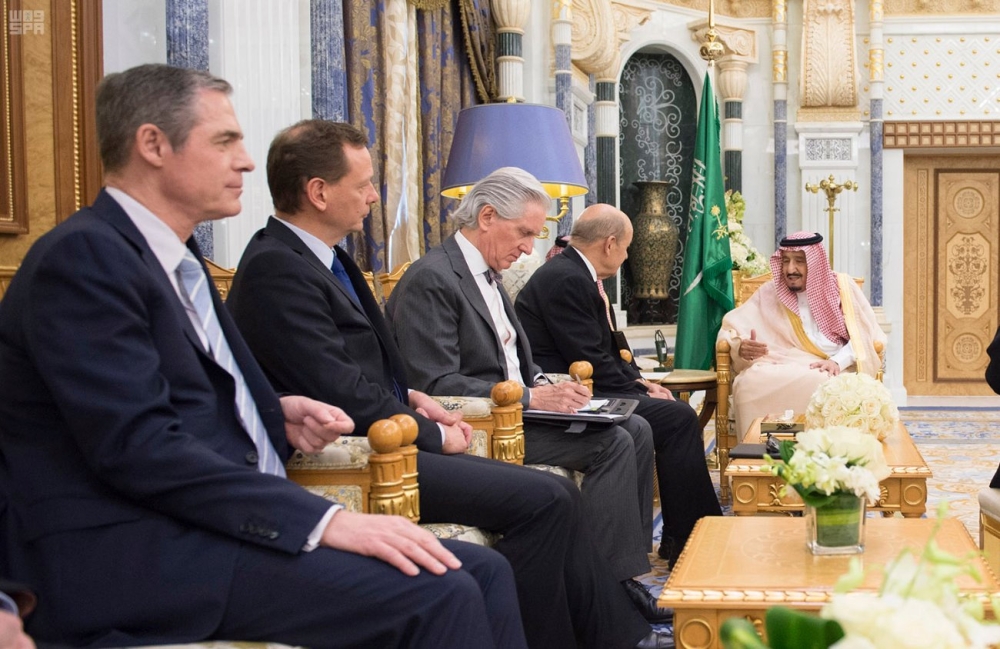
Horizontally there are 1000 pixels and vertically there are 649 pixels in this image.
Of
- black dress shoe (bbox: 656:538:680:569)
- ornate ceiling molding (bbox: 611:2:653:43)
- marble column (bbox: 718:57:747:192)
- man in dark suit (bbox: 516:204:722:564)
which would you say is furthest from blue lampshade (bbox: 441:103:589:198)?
marble column (bbox: 718:57:747:192)

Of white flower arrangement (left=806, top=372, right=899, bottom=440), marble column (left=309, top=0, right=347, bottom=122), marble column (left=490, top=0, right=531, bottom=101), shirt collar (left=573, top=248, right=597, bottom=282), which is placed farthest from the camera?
marble column (left=490, top=0, right=531, bottom=101)

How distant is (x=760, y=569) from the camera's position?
2109mm

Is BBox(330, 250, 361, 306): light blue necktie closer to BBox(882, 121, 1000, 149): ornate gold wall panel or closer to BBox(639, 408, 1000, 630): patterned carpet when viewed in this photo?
BBox(639, 408, 1000, 630): patterned carpet

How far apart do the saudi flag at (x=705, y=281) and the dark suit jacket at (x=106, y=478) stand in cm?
490

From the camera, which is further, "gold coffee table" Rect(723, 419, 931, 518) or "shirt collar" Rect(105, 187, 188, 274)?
"gold coffee table" Rect(723, 419, 931, 518)

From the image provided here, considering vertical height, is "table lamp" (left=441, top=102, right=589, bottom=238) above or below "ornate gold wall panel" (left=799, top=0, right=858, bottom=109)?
below

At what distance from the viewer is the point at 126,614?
146cm

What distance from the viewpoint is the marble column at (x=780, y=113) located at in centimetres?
898

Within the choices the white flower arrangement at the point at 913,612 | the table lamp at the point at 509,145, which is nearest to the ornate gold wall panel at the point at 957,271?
the table lamp at the point at 509,145

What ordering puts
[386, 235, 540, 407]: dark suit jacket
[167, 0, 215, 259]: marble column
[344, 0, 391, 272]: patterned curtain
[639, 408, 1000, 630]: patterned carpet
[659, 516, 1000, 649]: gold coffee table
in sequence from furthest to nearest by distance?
[344, 0, 391, 272]: patterned curtain, [639, 408, 1000, 630]: patterned carpet, [167, 0, 215, 259]: marble column, [386, 235, 540, 407]: dark suit jacket, [659, 516, 1000, 649]: gold coffee table

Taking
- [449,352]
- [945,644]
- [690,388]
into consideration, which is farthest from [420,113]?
[945,644]

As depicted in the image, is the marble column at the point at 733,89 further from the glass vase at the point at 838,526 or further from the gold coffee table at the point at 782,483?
the glass vase at the point at 838,526

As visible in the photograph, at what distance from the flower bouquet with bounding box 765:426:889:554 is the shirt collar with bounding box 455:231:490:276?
127 cm

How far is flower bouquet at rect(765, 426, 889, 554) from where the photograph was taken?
2.06 meters
